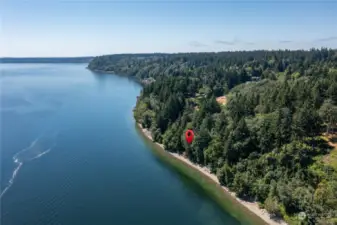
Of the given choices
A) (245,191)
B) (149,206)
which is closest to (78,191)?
(149,206)

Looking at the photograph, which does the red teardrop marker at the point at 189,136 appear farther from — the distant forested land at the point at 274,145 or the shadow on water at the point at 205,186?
the shadow on water at the point at 205,186

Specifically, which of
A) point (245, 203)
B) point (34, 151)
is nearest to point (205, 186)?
point (245, 203)

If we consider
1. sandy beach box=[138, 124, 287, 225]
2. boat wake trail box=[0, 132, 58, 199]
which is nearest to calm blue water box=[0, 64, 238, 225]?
boat wake trail box=[0, 132, 58, 199]

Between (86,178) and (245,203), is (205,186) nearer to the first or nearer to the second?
(245,203)

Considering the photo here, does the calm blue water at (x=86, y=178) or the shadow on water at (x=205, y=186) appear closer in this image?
the calm blue water at (x=86, y=178)

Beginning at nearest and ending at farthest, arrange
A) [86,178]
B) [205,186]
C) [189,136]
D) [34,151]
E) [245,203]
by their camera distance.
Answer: [245,203]
[205,186]
[86,178]
[189,136]
[34,151]

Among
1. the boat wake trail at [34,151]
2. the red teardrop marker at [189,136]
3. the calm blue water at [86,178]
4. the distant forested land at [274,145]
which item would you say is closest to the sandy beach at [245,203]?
the distant forested land at [274,145]
